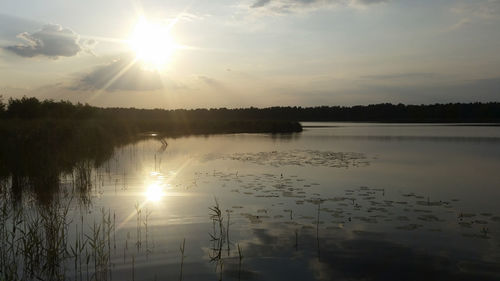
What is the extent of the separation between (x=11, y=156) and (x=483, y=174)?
2409 cm

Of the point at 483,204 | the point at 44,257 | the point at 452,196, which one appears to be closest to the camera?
the point at 44,257

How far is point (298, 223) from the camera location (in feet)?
34.9

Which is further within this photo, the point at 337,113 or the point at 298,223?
the point at 337,113

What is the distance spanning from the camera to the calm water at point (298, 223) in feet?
24.8

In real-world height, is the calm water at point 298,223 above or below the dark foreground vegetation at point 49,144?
below

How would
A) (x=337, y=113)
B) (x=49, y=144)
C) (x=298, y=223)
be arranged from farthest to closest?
(x=337, y=113), (x=49, y=144), (x=298, y=223)

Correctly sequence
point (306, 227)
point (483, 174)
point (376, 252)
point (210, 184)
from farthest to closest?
point (483, 174), point (210, 184), point (306, 227), point (376, 252)

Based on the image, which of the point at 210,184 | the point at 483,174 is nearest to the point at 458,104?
the point at 483,174

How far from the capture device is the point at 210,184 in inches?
670

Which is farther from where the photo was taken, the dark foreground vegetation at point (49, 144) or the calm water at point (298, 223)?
the dark foreground vegetation at point (49, 144)

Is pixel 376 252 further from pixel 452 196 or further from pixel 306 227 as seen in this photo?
pixel 452 196

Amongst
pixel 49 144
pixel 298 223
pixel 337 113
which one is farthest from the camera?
pixel 337 113

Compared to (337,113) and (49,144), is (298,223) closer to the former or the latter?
(49,144)

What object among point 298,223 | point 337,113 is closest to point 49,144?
point 298,223
